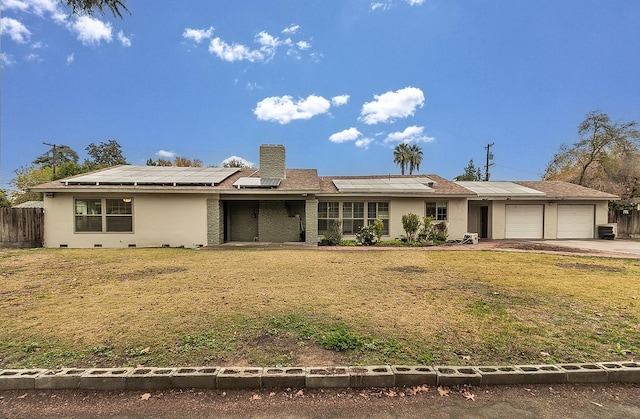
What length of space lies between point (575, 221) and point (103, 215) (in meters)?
24.9

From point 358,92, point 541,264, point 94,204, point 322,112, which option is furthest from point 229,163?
point 541,264

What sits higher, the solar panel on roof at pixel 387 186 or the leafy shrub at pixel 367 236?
the solar panel on roof at pixel 387 186

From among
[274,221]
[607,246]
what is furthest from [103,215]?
[607,246]

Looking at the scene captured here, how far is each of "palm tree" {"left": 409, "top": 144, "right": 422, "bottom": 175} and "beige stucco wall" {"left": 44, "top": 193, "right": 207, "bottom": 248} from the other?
40.6 meters

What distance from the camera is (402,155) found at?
157ft

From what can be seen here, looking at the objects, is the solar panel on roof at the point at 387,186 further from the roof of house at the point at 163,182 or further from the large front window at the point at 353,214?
the roof of house at the point at 163,182

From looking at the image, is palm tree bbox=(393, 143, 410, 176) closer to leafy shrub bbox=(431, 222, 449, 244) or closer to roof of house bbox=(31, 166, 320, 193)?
leafy shrub bbox=(431, 222, 449, 244)

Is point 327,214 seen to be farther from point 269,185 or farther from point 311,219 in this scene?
point 269,185

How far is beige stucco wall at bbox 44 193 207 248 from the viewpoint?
13.2m

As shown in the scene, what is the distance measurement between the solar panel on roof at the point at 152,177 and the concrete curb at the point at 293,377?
1171cm

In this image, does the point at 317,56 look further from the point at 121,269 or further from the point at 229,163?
the point at 229,163

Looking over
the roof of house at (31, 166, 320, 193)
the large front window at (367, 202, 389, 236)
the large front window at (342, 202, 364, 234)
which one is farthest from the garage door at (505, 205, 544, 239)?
the roof of house at (31, 166, 320, 193)

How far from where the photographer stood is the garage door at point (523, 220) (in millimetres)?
17031

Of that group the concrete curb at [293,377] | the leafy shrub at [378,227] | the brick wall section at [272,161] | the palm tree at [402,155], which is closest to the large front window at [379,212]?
the leafy shrub at [378,227]
